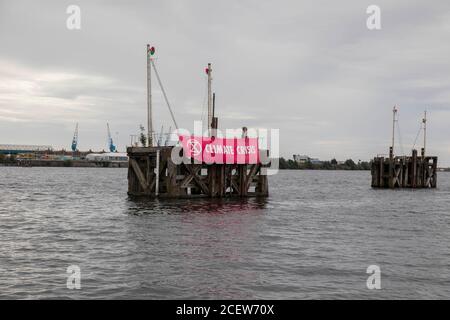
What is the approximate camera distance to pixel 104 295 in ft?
42.6

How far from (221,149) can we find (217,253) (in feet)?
66.0

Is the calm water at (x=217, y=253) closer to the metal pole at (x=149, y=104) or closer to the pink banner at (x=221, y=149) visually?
the pink banner at (x=221, y=149)

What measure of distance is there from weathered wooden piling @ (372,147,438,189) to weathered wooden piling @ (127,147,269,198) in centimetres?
3260

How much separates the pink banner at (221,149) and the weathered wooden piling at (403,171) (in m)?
34.4

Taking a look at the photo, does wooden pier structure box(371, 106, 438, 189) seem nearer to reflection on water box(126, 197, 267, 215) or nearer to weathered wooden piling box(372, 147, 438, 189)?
weathered wooden piling box(372, 147, 438, 189)

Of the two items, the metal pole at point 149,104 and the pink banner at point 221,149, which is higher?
the metal pole at point 149,104

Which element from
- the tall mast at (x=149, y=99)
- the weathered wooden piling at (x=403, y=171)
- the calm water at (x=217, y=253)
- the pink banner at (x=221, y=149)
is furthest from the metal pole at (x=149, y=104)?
the weathered wooden piling at (x=403, y=171)

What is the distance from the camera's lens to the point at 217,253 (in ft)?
59.6

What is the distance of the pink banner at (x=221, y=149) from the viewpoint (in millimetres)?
36031

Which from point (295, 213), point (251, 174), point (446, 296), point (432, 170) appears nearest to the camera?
point (446, 296)

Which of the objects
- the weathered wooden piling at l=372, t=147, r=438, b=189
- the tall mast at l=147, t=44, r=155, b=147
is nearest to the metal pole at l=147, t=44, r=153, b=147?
the tall mast at l=147, t=44, r=155, b=147
